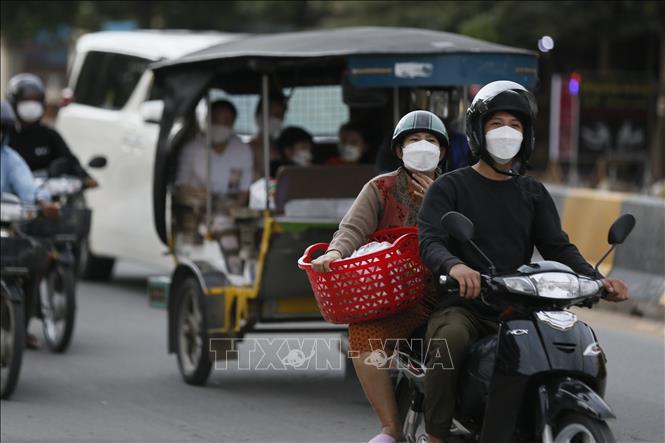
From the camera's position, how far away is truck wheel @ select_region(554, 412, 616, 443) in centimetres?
481

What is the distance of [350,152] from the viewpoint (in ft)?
32.9

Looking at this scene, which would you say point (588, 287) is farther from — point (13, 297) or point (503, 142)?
point (13, 297)

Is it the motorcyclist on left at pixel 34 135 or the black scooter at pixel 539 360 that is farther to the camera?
the motorcyclist on left at pixel 34 135

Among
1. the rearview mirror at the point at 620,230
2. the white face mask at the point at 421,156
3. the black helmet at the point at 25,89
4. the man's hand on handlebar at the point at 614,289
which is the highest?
the black helmet at the point at 25,89

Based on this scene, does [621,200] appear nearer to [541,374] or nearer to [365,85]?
[365,85]

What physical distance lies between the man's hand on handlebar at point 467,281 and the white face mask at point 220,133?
5.00 m

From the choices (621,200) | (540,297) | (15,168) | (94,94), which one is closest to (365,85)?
(15,168)

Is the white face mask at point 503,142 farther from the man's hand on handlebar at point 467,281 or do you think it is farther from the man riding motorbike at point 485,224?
the man's hand on handlebar at point 467,281

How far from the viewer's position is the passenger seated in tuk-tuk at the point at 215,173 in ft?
32.8

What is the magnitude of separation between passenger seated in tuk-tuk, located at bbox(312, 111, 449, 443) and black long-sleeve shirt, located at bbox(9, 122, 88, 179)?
5.20 m

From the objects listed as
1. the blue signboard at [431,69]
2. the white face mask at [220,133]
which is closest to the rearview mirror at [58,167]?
the white face mask at [220,133]

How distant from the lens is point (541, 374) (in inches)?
200

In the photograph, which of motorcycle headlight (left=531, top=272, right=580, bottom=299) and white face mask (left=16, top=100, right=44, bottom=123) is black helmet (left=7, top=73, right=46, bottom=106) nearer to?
white face mask (left=16, top=100, right=44, bottom=123)

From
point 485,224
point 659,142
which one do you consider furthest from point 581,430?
point 659,142
